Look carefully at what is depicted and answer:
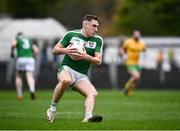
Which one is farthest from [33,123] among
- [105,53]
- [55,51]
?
[105,53]

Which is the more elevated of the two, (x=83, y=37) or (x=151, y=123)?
(x=83, y=37)

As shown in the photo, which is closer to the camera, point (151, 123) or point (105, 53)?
point (151, 123)

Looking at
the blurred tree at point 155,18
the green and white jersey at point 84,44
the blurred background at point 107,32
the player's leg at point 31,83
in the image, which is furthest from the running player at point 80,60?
the blurred tree at point 155,18

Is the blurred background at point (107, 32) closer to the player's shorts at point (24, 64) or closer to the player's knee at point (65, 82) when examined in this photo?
the player's shorts at point (24, 64)

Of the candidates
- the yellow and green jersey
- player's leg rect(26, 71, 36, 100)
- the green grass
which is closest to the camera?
the green grass

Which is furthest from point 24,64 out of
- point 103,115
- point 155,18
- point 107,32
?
point 107,32

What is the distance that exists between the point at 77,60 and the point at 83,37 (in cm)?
47

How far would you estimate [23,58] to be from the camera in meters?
28.9

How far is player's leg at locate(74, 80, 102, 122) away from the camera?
16.4 metres

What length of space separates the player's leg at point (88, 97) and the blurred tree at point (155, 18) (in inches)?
1762

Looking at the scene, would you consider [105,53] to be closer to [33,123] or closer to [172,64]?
[172,64]

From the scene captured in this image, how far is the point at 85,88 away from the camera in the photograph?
16859 mm

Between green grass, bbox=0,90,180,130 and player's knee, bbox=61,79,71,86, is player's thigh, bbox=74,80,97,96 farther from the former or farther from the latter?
green grass, bbox=0,90,180,130

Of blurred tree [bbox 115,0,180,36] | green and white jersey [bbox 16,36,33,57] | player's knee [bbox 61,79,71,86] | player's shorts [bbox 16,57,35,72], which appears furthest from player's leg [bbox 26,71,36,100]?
blurred tree [bbox 115,0,180,36]
